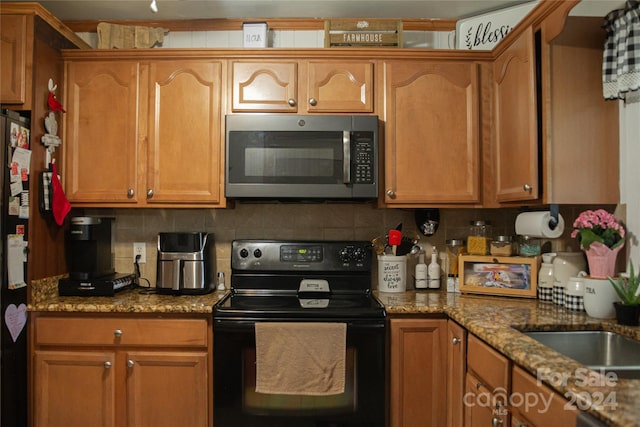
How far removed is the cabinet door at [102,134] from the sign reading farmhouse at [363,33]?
1.03 meters

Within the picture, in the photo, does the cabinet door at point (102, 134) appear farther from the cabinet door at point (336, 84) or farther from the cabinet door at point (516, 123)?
the cabinet door at point (516, 123)

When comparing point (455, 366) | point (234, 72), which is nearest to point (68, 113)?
point (234, 72)

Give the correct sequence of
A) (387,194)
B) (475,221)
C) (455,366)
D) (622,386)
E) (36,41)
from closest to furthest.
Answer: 1. (622,386)
2. (455,366)
3. (36,41)
4. (387,194)
5. (475,221)

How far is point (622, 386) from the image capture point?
103cm

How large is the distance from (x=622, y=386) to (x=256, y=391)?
1370 mm

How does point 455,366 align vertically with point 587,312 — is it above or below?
below

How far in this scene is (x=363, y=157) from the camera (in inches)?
84.0

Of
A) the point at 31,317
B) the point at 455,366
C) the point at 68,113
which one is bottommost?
the point at 455,366

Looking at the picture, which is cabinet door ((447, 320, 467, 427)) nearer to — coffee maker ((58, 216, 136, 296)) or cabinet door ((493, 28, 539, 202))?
cabinet door ((493, 28, 539, 202))

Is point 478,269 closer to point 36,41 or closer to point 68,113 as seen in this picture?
point 68,113

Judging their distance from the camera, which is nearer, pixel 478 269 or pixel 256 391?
pixel 256 391

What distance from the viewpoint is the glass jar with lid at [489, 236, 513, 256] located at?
2.18 m

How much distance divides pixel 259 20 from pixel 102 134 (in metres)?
1.09

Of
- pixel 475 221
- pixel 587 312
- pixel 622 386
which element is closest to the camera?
pixel 622 386
